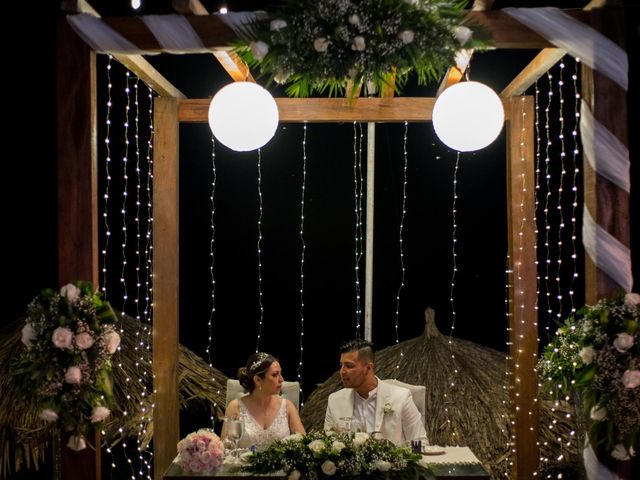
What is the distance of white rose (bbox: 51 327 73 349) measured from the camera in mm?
3457

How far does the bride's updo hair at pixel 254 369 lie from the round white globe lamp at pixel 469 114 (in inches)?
71.6

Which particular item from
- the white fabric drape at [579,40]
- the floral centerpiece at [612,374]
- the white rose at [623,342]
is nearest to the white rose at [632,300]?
the floral centerpiece at [612,374]

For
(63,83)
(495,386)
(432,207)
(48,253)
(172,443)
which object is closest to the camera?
(63,83)

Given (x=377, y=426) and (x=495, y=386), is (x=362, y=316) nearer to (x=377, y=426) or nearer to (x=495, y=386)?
(x=495, y=386)

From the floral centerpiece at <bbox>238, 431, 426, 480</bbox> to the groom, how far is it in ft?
3.40

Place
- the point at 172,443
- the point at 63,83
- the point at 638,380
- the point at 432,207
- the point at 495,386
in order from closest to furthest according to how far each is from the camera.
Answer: the point at 638,380, the point at 63,83, the point at 172,443, the point at 495,386, the point at 432,207

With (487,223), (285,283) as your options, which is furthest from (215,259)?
(487,223)

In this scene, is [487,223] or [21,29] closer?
[21,29]

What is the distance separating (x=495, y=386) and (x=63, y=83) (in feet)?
12.2

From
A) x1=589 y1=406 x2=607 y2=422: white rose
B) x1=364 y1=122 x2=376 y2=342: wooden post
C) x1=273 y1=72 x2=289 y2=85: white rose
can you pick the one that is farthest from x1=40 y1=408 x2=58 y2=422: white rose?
x1=364 y1=122 x2=376 y2=342: wooden post

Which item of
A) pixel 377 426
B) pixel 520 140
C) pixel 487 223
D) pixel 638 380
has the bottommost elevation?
pixel 377 426

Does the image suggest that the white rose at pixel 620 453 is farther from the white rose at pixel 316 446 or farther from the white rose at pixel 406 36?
the white rose at pixel 406 36

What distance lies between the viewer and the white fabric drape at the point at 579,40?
12.3ft

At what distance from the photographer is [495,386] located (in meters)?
5.78
